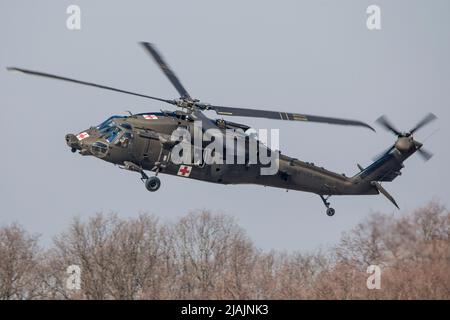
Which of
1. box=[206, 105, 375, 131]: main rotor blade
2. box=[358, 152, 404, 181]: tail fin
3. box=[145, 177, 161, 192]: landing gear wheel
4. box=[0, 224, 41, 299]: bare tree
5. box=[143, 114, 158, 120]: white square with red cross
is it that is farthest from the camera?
box=[0, 224, 41, 299]: bare tree

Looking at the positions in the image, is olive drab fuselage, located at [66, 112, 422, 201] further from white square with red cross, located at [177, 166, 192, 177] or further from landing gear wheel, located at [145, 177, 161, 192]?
landing gear wheel, located at [145, 177, 161, 192]

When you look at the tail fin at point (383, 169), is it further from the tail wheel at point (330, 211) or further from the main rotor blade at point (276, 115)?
the main rotor blade at point (276, 115)

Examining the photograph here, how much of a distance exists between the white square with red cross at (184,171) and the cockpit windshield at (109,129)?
3.06 m

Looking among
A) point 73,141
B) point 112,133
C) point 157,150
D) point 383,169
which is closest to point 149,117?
point 157,150

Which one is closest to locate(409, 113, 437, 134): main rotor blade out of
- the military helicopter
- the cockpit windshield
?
the military helicopter

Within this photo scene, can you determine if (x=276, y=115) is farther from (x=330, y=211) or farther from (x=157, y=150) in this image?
(x=330, y=211)

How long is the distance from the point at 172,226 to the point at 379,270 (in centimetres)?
2343

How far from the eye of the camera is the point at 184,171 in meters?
50.2

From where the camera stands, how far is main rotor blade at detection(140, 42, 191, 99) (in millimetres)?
49125

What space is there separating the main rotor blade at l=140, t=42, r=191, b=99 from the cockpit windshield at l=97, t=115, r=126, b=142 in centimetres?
262

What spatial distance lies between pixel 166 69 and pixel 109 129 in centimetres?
341

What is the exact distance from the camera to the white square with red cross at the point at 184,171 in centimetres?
5016
